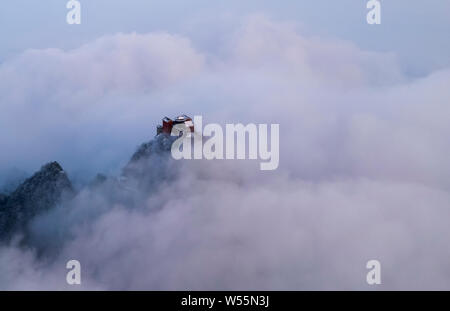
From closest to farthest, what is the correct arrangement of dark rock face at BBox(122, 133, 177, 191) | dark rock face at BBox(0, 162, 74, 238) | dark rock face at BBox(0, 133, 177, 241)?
dark rock face at BBox(122, 133, 177, 191)
dark rock face at BBox(0, 133, 177, 241)
dark rock face at BBox(0, 162, 74, 238)

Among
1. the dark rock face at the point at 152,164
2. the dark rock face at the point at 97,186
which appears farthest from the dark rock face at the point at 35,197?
the dark rock face at the point at 152,164

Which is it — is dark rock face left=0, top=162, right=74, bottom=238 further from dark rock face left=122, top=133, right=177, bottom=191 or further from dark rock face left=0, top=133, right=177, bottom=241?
dark rock face left=122, top=133, right=177, bottom=191

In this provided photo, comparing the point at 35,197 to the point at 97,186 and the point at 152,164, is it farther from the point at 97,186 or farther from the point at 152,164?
the point at 152,164

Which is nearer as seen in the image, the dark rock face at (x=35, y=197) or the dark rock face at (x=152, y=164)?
the dark rock face at (x=152, y=164)

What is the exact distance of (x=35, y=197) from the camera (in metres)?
30.2

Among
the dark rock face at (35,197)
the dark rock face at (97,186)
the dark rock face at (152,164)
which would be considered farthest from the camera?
the dark rock face at (35,197)

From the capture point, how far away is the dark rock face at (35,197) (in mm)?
28891

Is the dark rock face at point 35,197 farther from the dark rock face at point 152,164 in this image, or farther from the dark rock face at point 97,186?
the dark rock face at point 152,164

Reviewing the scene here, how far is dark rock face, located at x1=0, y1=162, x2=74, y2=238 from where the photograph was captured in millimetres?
28891

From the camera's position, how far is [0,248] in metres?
27.0

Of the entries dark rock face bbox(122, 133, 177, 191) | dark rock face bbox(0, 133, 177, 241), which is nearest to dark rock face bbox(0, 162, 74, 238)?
dark rock face bbox(0, 133, 177, 241)
